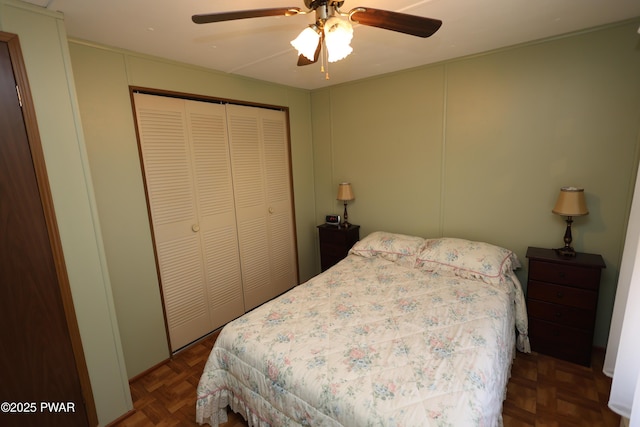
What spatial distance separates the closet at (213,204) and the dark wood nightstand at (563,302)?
2.39 meters

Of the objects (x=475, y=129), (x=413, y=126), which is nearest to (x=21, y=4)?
(x=413, y=126)

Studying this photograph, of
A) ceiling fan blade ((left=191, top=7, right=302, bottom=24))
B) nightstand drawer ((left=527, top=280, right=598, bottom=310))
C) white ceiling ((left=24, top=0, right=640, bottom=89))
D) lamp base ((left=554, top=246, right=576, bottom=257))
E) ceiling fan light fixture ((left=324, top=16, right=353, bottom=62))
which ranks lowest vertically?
nightstand drawer ((left=527, top=280, right=598, bottom=310))

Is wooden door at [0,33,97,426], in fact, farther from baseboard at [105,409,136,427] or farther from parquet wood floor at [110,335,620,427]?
parquet wood floor at [110,335,620,427]

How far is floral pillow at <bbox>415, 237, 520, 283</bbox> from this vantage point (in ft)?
7.13

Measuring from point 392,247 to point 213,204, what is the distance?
1.69 m

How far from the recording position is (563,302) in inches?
81.7

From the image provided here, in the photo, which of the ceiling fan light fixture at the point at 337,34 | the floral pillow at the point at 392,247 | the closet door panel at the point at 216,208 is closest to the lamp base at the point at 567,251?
the floral pillow at the point at 392,247

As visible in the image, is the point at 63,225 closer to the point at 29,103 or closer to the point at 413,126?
the point at 29,103

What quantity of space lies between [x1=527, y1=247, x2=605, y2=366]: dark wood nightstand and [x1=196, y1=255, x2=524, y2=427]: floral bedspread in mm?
192

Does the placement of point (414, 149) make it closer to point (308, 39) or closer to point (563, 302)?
point (563, 302)

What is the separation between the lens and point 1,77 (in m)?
1.34

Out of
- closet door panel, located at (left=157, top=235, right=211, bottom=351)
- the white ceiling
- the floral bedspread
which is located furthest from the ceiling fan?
closet door panel, located at (left=157, top=235, right=211, bottom=351)

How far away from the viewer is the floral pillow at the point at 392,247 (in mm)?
2604

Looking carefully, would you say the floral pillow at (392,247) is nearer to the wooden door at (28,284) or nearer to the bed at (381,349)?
the bed at (381,349)
